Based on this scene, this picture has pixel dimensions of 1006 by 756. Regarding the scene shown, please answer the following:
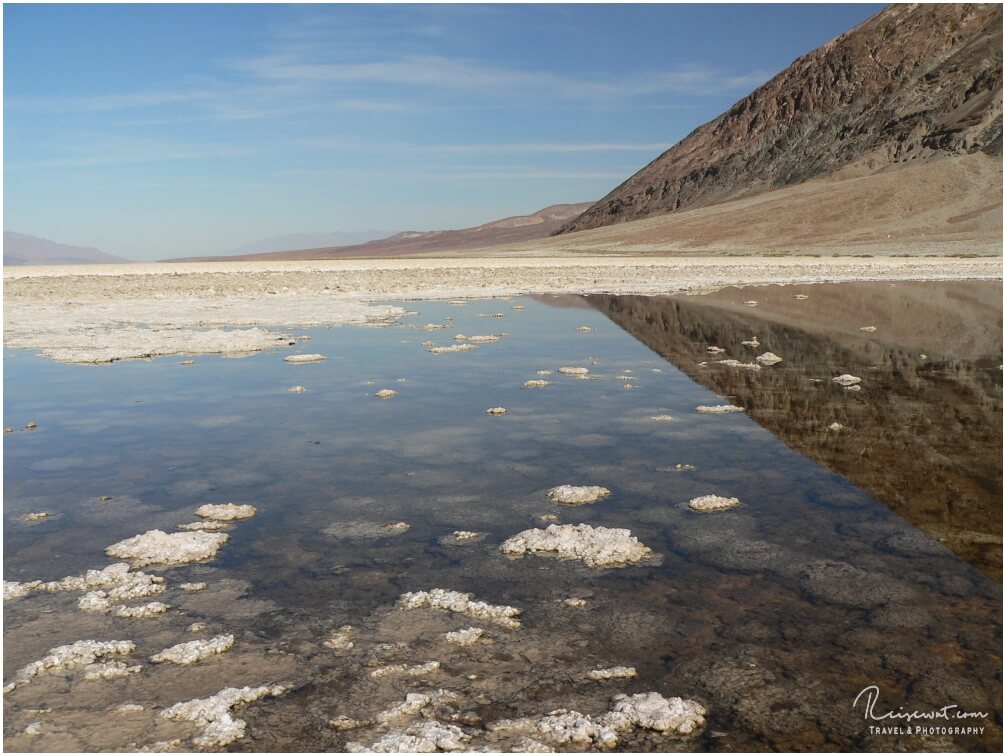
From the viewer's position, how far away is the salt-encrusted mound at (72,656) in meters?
3.81

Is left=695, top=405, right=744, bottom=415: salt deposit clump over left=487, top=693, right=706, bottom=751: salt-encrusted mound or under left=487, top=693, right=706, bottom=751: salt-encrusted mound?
over

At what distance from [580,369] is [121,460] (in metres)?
6.20

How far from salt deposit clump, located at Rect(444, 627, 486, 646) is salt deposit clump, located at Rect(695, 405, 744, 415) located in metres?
5.43

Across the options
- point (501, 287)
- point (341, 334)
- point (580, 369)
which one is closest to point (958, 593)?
point (580, 369)

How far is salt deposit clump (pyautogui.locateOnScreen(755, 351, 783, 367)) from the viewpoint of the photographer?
12180 mm

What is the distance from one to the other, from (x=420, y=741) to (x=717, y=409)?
6535 mm

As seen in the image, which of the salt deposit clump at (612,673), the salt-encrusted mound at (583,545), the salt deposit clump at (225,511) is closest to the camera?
the salt deposit clump at (612,673)

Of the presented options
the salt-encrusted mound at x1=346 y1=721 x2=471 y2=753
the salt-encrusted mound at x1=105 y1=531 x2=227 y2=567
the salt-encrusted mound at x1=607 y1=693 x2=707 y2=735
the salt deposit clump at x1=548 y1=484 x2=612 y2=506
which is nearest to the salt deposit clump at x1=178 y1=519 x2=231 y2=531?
the salt-encrusted mound at x1=105 y1=531 x2=227 y2=567

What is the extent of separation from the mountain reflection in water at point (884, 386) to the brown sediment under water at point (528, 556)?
6cm

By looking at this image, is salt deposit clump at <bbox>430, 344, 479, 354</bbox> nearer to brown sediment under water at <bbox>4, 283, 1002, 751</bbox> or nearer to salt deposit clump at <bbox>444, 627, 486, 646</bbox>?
brown sediment under water at <bbox>4, 283, 1002, 751</bbox>

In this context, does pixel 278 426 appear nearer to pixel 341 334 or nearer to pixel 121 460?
pixel 121 460

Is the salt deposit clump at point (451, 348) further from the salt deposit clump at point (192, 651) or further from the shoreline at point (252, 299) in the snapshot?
the salt deposit clump at point (192, 651)

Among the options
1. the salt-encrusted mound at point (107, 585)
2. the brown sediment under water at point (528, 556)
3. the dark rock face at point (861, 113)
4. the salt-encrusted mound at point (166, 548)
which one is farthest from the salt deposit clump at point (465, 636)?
the dark rock face at point (861, 113)

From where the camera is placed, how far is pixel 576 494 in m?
6.25
